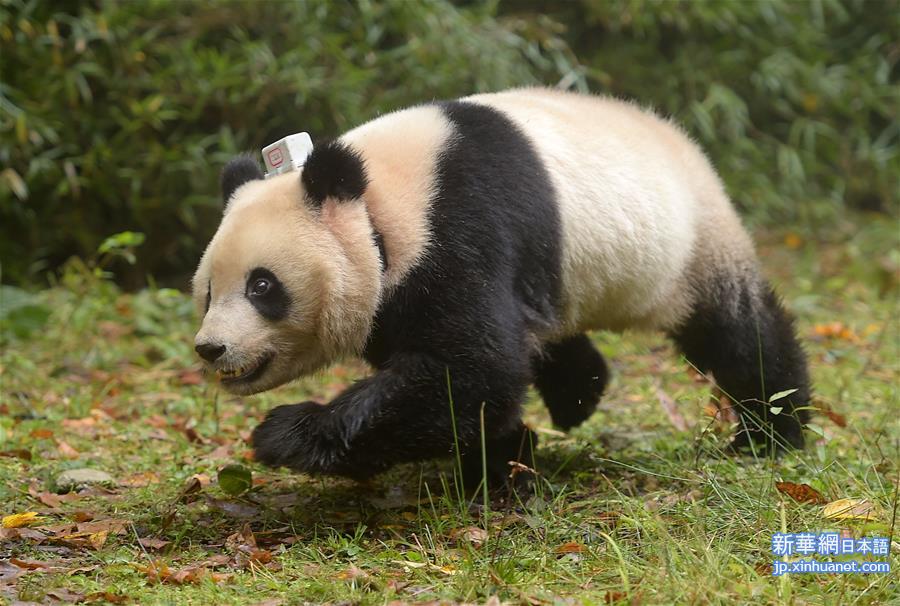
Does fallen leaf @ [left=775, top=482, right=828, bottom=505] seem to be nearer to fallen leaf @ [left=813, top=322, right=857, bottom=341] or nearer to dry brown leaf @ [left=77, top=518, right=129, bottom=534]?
dry brown leaf @ [left=77, top=518, right=129, bottom=534]

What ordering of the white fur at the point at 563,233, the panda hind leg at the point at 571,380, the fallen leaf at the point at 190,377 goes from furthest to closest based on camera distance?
the fallen leaf at the point at 190,377 < the panda hind leg at the point at 571,380 < the white fur at the point at 563,233

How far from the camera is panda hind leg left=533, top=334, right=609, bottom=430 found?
4.83 meters

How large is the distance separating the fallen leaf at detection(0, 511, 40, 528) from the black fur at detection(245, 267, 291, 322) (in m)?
1.06

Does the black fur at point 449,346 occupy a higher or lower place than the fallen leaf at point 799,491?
higher

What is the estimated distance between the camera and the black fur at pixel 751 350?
4566 millimetres

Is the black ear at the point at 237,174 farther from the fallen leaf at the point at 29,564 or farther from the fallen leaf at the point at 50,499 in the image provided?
the fallen leaf at the point at 29,564

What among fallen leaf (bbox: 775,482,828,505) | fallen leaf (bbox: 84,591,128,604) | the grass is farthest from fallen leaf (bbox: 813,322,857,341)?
fallen leaf (bbox: 84,591,128,604)

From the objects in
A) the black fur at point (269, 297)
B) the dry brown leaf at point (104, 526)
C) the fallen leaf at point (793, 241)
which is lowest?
the fallen leaf at point (793, 241)

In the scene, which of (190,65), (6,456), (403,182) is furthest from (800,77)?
(6,456)

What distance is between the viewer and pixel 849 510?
135 inches

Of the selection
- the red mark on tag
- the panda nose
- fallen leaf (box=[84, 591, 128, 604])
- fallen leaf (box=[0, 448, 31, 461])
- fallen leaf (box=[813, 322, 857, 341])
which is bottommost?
fallen leaf (box=[813, 322, 857, 341])

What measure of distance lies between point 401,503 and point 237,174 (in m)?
1.39

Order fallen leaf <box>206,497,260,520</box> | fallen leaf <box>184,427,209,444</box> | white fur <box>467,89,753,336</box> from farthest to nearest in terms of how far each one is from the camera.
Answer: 1. fallen leaf <box>184,427,209,444</box>
2. white fur <box>467,89,753,336</box>
3. fallen leaf <box>206,497,260,520</box>

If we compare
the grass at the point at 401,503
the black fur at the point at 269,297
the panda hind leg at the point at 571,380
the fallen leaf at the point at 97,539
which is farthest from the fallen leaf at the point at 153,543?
the panda hind leg at the point at 571,380
